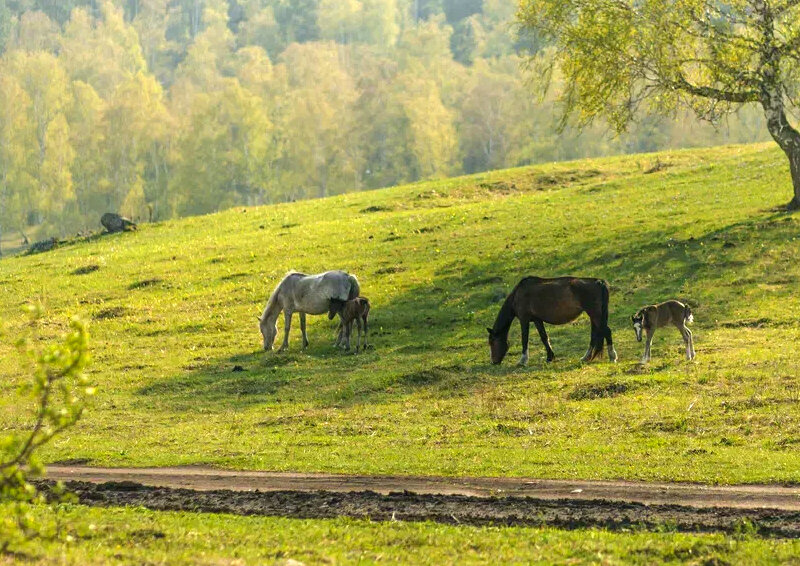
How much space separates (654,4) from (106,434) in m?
24.4

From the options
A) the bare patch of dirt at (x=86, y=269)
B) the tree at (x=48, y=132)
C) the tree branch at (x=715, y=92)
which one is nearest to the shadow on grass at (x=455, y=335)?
the tree branch at (x=715, y=92)

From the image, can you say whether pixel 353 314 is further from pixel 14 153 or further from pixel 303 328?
pixel 14 153

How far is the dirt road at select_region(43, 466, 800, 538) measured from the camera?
1277cm

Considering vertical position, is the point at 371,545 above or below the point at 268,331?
below

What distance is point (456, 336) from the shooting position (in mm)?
30156

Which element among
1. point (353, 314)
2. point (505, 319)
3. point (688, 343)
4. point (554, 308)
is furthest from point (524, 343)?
point (353, 314)

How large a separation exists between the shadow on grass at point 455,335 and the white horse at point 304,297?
90cm

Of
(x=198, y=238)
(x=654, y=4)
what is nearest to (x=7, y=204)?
(x=198, y=238)

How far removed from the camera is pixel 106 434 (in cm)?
2219

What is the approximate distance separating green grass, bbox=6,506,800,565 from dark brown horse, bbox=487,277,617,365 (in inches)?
515

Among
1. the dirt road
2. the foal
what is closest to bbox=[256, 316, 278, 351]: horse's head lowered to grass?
the foal

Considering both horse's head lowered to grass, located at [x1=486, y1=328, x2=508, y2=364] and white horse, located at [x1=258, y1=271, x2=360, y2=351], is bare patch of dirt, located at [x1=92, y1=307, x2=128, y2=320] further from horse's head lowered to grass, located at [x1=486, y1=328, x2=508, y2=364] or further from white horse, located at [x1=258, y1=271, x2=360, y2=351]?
horse's head lowered to grass, located at [x1=486, y1=328, x2=508, y2=364]

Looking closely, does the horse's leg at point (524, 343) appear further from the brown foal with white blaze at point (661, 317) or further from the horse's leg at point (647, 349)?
the horse's leg at point (647, 349)

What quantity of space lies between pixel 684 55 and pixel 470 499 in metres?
26.8
